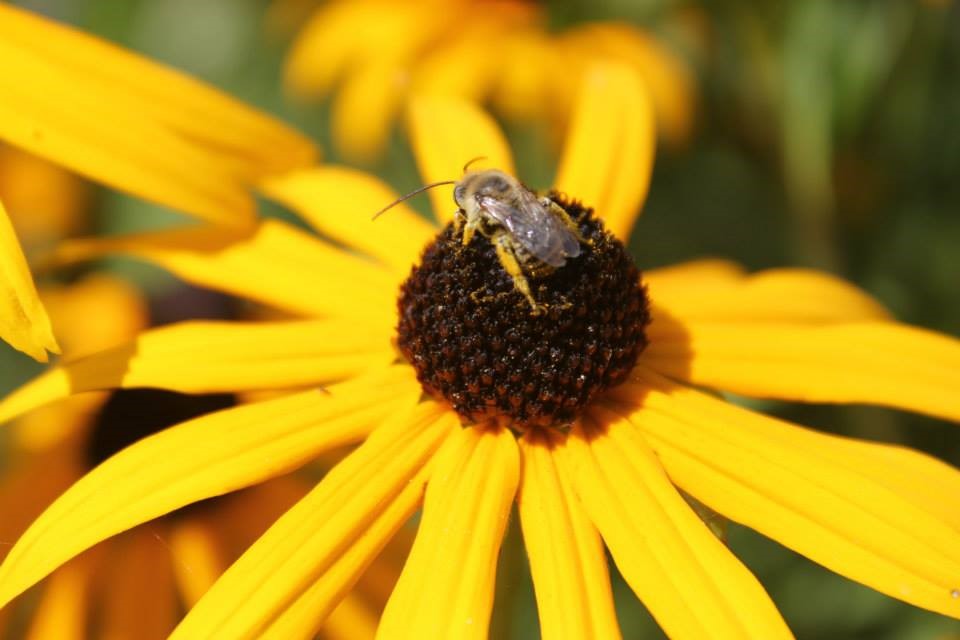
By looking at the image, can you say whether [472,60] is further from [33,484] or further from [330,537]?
[330,537]

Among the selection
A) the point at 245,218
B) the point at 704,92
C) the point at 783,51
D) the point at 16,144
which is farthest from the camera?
the point at 704,92

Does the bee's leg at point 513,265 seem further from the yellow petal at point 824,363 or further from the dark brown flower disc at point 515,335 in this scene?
the yellow petal at point 824,363

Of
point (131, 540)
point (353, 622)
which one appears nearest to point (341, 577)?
point (353, 622)

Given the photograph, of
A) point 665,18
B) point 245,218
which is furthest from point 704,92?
point 245,218

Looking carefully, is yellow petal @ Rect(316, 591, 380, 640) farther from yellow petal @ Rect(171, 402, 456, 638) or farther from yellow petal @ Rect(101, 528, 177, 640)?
yellow petal @ Rect(171, 402, 456, 638)

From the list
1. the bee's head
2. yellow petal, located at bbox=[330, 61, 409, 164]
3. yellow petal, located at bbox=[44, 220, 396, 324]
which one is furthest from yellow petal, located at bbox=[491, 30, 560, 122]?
the bee's head

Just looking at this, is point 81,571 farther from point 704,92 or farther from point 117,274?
point 704,92
